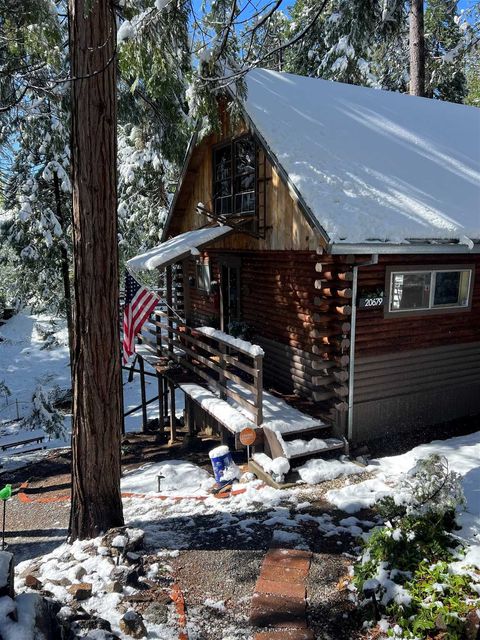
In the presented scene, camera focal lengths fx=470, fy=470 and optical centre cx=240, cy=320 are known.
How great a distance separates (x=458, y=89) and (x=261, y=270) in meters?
20.1

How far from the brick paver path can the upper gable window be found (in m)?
7.48

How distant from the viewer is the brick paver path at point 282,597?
161 inches

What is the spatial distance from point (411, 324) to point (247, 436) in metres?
3.86

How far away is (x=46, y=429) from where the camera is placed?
50.3 feet

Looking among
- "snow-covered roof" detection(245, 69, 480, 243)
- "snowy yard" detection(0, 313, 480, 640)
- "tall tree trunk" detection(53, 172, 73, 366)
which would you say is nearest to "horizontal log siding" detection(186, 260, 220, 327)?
"tall tree trunk" detection(53, 172, 73, 366)

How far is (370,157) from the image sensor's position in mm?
10094

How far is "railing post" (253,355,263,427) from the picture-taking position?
305 inches

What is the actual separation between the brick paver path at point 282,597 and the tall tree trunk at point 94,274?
206 centimetres

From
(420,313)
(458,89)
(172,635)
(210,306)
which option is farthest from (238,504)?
(458,89)

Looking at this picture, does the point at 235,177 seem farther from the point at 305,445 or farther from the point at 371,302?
the point at 305,445

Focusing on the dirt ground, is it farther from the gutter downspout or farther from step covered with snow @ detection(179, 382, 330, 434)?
the gutter downspout

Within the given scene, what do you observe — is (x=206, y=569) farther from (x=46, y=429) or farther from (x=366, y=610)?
(x=46, y=429)

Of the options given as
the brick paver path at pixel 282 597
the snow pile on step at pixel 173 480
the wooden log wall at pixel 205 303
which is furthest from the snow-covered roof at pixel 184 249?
the brick paver path at pixel 282 597

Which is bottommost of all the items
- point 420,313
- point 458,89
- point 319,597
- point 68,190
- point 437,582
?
point 319,597
